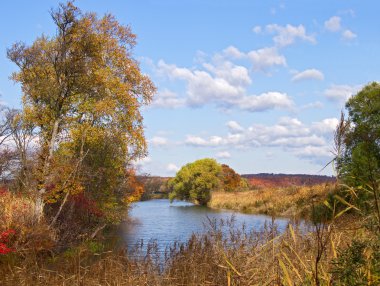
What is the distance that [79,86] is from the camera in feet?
61.4

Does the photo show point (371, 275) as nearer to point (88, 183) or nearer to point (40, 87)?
point (40, 87)

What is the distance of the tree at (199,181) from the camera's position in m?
62.6

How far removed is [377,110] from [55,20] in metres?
23.8

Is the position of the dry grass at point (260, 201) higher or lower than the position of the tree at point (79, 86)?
lower

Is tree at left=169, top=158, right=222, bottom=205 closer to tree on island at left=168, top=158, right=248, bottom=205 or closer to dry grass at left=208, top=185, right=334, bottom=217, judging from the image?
tree on island at left=168, top=158, right=248, bottom=205

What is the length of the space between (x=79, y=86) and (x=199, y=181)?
45.1m

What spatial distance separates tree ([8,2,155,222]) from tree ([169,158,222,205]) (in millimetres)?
37868

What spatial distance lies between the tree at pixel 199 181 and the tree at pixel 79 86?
37.9 metres

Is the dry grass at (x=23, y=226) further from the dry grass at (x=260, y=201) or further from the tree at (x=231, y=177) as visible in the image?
the tree at (x=231, y=177)

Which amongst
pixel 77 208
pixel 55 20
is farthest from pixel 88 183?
pixel 55 20

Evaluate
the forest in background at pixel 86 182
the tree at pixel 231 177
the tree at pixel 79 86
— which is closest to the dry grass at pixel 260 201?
the forest in background at pixel 86 182

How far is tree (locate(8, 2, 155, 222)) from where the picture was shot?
17812mm

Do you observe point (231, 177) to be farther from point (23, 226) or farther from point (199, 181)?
point (23, 226)

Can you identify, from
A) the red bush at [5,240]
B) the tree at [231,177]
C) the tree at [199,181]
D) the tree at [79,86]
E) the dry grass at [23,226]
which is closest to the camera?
the red bush at [5,240]
